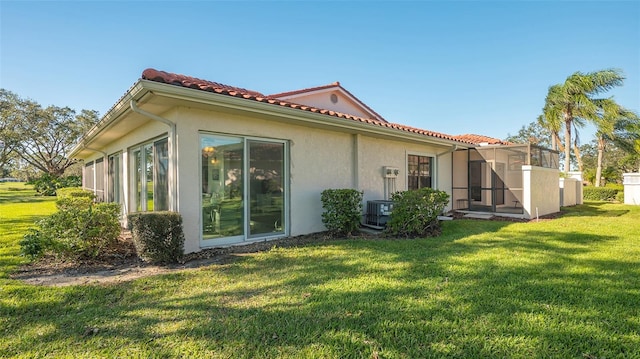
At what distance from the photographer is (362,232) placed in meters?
8.30

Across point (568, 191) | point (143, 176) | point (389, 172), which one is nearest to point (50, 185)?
point (143, 176)

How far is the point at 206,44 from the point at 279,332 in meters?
10.6

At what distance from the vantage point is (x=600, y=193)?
19.9 meters

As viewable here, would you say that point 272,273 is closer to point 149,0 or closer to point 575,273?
point 575,273

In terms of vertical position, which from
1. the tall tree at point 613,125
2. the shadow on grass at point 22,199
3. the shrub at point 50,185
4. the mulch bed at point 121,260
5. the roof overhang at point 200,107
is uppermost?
the tall tree at point 613,125

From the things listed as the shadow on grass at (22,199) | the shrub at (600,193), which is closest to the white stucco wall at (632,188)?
the shrub at (600,193)

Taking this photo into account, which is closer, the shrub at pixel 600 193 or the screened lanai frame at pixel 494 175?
the screened lanai frame at pixel 494 175

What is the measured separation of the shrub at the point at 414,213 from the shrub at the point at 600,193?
18.9 m

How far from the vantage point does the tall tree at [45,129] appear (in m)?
32.0

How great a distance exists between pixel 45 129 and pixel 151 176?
3892 centimetres

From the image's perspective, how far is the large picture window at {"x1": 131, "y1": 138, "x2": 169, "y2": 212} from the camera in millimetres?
6794

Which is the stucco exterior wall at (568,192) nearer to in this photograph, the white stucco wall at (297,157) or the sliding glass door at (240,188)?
the white stucco wall at (297,157)

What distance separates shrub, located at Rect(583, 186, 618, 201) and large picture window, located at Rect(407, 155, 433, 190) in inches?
622

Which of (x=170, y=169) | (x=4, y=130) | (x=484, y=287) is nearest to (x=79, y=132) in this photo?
(x=4, y=130)
